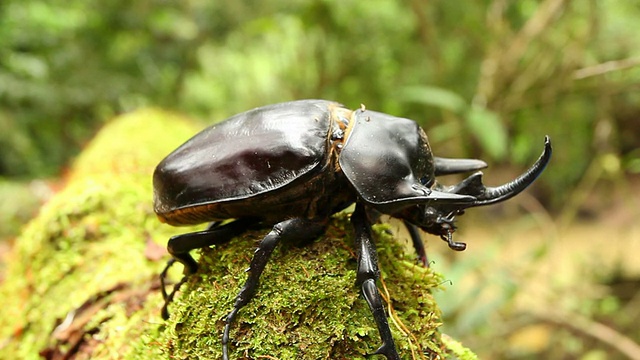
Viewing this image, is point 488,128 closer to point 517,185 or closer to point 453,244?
point 517,185

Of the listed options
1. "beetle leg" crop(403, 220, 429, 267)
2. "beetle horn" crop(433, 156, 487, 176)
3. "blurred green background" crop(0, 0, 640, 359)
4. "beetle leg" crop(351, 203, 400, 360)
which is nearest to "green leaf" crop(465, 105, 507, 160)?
"blurred green background" crop(0, 0, 640, 359)

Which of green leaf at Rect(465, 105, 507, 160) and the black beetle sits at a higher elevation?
the black beetle

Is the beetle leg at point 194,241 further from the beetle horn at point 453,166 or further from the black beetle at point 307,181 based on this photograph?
the beetle horn at point 453,166

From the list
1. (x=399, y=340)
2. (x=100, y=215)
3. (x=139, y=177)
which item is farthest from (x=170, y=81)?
(x=399, y=340)

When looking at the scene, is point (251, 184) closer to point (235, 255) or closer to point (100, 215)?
point (235, 255)

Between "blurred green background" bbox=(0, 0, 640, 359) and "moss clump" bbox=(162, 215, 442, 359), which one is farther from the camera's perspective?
"blurred green background" bbox=(0, 0, 640, 359)

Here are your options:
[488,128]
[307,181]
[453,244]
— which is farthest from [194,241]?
[488,128]

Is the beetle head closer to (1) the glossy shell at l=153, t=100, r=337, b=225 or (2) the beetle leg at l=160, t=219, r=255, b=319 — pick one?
(1) the glossy shell at l=153, t=100, r=337, b=225
